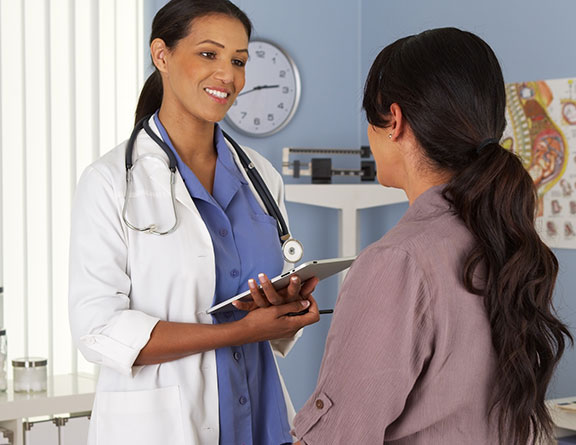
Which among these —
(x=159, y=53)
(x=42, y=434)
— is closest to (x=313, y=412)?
(x=159, y=53)

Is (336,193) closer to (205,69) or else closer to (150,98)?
(150,98)

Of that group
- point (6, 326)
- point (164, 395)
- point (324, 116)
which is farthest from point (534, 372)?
point (324, 116)

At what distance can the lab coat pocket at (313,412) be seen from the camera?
3.13 ft

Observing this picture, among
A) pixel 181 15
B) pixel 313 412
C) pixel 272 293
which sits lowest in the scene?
pixel 313 412

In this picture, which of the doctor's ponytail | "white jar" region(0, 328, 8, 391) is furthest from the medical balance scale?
the doctor's ponytail

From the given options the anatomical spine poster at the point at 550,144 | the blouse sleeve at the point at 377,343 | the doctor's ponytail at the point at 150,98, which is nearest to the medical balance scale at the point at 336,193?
the anatomical spine poster at the point at 550,144

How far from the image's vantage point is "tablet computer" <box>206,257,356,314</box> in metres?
1.36

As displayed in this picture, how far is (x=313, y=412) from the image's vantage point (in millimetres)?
964

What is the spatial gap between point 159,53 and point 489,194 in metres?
0.86

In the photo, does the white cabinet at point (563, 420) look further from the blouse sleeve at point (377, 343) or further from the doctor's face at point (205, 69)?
the blouse sleeve at point (377, 343)

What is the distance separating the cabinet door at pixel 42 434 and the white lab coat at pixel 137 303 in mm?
970

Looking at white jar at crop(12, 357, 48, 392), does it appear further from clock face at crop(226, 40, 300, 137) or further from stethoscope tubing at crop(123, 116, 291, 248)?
clock face at crop(226, 40, 300, 137)

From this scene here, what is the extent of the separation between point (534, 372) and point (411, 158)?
0.30m

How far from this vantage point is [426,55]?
99 cm
